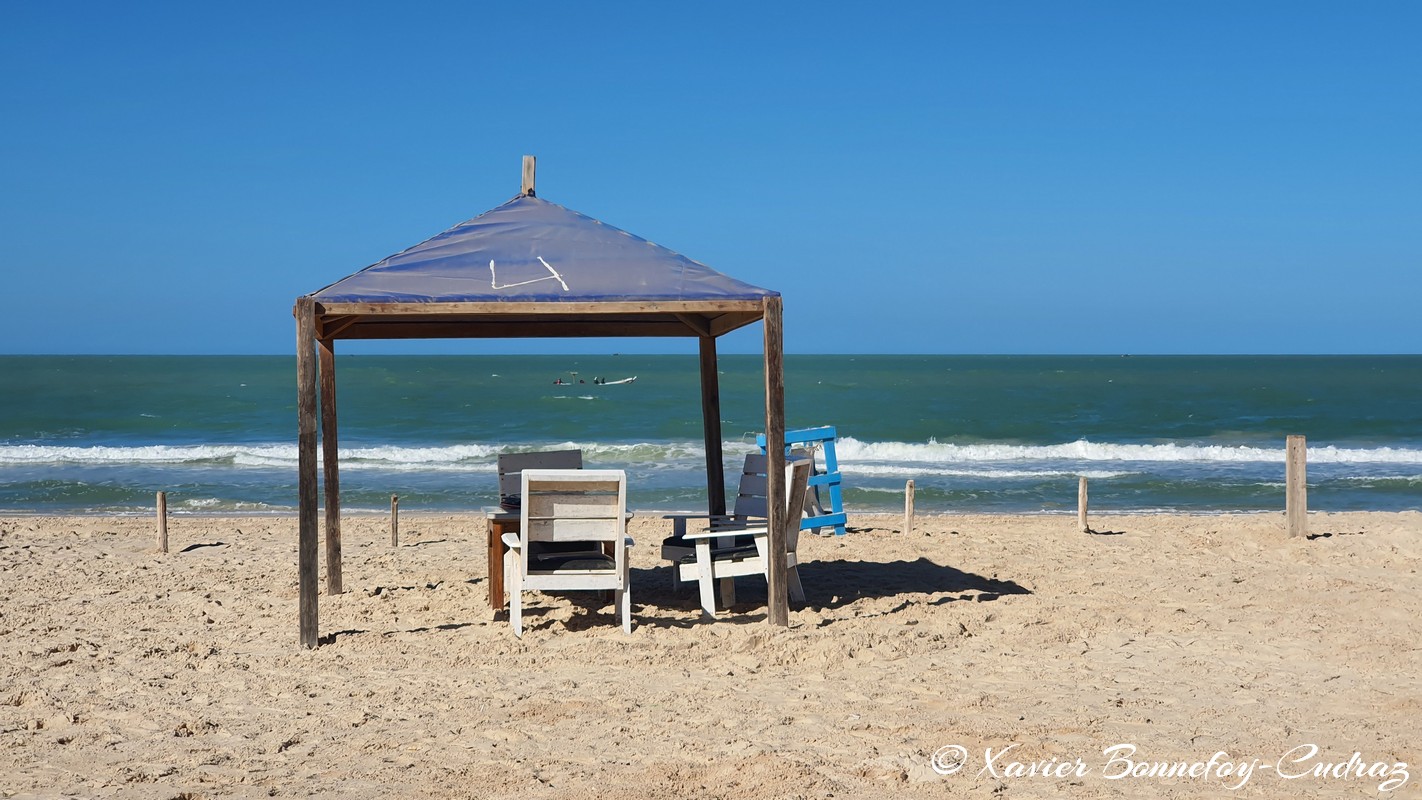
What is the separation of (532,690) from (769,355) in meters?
2.28

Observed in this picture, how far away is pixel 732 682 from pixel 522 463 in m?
3.10

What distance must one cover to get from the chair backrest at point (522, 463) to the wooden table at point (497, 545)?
52 centimetres

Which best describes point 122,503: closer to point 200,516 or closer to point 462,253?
point 200,516

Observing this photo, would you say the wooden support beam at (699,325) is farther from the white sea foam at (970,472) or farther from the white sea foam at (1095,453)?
the white sea foam at (1095,453)

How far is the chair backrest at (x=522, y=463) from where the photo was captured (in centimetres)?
804

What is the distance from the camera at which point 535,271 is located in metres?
6.70

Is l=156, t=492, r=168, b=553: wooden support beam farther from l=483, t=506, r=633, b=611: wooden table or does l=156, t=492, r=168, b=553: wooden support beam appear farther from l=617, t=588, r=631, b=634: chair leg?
l=617, t=588, r=631, b=634: chair leg

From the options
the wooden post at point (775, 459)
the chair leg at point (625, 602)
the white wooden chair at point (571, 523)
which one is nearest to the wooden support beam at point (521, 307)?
the wooden post at point (775, 459)

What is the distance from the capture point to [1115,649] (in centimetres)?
641

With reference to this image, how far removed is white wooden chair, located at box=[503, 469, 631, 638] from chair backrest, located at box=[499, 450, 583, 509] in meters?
1.36

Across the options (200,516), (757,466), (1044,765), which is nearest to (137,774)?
(1044,765)

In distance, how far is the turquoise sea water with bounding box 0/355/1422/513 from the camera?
18.1 m

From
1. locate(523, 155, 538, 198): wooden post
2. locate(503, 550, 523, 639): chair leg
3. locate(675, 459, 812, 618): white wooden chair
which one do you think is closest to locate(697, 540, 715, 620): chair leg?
locate(675, 459, 812, 618): white wooden chair

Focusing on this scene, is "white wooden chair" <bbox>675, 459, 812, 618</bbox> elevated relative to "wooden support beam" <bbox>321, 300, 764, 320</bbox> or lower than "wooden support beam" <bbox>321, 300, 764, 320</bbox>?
lower
